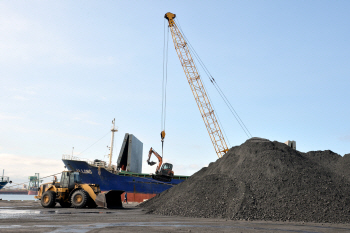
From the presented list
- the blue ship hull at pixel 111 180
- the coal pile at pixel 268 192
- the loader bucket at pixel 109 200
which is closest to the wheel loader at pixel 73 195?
the loader bucket at pixel 109 200

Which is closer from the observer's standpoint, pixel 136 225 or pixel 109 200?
pixel 136 225

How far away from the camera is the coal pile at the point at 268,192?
1563cm

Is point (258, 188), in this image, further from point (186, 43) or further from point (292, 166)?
point (186, 43)

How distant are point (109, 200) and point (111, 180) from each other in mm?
16627

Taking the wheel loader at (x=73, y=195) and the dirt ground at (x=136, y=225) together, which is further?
the wheel loader at (x=73, y=195)

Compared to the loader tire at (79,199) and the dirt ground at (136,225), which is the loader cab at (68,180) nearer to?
the loader tire at (79,199)

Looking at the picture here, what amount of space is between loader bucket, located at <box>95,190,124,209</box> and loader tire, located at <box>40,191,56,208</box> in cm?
322

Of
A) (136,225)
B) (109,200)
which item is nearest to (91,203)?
(109,200)

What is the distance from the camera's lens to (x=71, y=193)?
2053 cm

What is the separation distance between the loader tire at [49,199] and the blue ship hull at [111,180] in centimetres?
1641

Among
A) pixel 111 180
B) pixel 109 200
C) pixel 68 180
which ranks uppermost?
pixel 68 180

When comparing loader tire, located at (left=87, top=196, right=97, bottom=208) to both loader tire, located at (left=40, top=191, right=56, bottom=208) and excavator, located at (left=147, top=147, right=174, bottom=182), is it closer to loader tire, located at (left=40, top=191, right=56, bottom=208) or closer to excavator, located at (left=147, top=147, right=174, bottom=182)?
loader tire, located at (left=40, top=191, right=56, bottom=208)

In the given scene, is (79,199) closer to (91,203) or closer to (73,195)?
(73,195)

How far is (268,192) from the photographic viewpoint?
56.8ft
